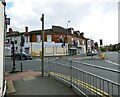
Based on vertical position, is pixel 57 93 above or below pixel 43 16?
below

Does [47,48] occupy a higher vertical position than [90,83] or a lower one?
higher

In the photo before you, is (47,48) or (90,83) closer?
(90,83)

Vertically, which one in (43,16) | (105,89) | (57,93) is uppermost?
(43,16)

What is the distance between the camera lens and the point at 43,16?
13703 mm

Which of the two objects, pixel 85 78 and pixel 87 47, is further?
pixel 87 47

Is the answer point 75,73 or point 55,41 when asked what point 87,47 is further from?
point 75,73

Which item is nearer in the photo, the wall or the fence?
the fence

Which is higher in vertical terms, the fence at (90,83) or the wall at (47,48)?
the wall at (47,48)

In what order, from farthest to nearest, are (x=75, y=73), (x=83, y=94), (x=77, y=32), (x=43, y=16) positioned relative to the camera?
1. (x=77, y=32)
2. (x=43, y=16)
3. (x=75, y=73)
4. (x=83, y=94)

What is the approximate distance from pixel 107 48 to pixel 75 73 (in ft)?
502

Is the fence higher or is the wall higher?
the wall

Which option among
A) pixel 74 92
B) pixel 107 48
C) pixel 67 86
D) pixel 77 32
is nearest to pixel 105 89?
pixel 74 92

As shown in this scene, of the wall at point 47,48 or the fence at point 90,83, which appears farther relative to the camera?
the wall at point 47,48

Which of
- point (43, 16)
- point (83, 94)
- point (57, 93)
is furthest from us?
point (43, 16)
